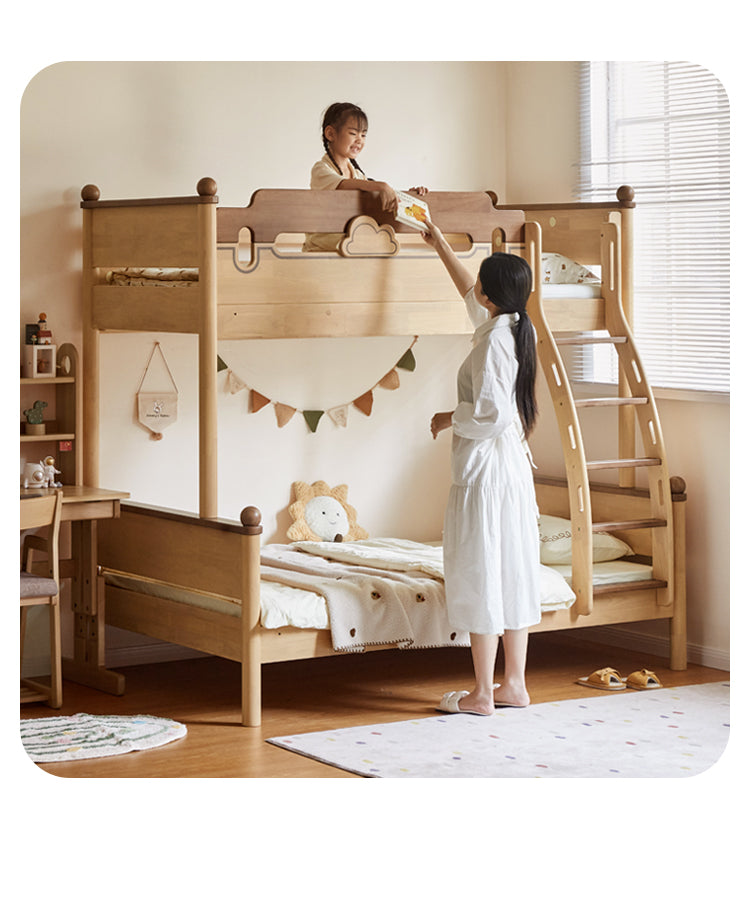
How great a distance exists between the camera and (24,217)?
501cm

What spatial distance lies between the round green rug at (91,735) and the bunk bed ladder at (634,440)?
1.60m

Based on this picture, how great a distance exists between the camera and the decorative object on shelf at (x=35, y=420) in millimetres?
4949

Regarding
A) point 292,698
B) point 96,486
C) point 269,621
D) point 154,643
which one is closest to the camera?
point 269,621

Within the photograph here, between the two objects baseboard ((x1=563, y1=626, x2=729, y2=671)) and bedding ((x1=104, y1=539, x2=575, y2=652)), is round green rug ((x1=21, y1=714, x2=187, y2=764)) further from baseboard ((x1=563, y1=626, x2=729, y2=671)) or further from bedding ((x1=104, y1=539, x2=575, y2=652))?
baseboard ((x1=563, y1=626, x2=729, y2=671))

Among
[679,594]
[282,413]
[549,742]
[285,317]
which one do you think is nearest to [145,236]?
[285,317]

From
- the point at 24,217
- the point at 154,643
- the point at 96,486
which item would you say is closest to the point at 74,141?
the point at 24,217

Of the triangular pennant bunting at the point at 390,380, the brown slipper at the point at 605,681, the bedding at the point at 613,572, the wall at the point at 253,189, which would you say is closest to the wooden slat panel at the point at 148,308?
the wall at the point at 253,189

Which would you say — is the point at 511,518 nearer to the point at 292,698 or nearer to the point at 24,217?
the point at 292,698

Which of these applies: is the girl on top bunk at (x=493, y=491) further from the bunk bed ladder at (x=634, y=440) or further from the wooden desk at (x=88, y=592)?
the wooden desk at (x=88, y=592)

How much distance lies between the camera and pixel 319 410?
18.8 ft

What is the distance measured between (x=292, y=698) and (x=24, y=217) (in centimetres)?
202

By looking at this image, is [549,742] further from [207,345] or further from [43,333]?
[43,333]

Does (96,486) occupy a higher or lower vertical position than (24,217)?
lower

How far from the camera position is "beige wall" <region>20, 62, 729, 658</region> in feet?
16.7
